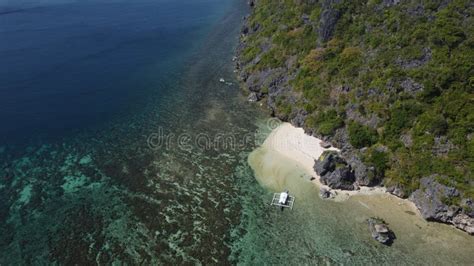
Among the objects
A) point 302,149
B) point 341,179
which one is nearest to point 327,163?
point 341,179

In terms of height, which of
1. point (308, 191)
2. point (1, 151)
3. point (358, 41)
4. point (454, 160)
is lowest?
point (1, 151)

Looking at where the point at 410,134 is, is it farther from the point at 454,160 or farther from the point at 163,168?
the point at 163,168

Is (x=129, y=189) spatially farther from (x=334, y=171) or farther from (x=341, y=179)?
(x=341, y=179)

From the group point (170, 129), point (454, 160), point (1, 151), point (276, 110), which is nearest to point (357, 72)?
point (276, 110)

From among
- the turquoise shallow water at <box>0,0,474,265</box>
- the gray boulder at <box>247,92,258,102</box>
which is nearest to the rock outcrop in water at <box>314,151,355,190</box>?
the turquoise shallow water at <box>0,0,474,265</box>

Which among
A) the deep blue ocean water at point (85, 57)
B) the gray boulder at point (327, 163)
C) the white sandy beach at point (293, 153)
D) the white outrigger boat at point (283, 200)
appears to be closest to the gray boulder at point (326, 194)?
the white sandy beach at point (293, 153)

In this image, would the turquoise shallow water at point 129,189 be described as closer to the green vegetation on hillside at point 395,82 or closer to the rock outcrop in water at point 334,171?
the rock outcrop in water at point 334,171
